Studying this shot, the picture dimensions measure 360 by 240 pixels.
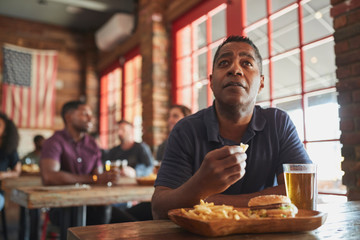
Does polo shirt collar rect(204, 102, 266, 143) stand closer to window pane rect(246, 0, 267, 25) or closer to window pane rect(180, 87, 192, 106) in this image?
window pane rect(246, 0, 267, 25)

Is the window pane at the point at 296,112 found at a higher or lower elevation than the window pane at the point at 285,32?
lower

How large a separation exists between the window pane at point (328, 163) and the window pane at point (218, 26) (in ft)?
→ 4.88

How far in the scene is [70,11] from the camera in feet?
19.2

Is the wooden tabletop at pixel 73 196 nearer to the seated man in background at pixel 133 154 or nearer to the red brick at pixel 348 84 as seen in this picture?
the red brick at pixel 348 84

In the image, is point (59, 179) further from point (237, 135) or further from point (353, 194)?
point (353, 194)

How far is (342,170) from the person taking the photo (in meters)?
1.96

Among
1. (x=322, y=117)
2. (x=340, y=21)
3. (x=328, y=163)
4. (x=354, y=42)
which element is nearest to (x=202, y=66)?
(x=322, y=117)

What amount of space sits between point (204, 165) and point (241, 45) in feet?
2.20

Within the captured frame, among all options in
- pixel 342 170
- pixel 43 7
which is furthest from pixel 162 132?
pixel 43 7

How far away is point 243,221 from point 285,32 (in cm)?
235

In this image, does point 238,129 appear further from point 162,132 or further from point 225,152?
point 162,132

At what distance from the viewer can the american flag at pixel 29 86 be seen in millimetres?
5824

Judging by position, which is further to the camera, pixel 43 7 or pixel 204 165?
pixel 43 7

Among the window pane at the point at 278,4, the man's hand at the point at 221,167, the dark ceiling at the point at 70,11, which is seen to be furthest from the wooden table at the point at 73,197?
the dark ceiling at the point at 70,11
